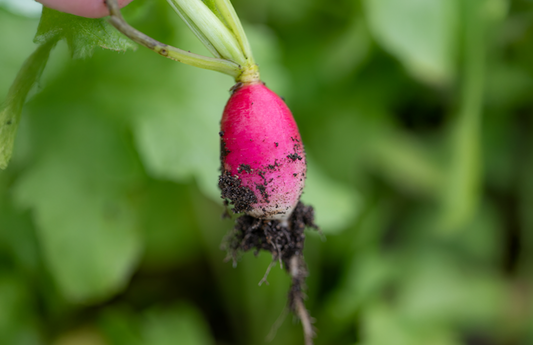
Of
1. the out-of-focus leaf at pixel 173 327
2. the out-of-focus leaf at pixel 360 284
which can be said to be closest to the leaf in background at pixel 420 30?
the out-of-focus leaf at pixel 360 284

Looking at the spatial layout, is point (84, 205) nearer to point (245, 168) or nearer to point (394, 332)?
point (245, 168)

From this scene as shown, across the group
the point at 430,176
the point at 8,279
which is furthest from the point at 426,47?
the point at 8,279

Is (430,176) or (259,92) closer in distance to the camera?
(259,92)

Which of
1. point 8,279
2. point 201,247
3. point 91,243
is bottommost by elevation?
point 8,279

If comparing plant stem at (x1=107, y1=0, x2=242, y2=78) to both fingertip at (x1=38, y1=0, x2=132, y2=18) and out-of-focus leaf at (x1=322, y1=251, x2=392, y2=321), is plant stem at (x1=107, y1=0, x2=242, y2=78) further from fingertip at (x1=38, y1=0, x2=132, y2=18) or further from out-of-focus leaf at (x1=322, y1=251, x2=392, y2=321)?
out-of-focus leaf at (x1=322, y1=251, x2=392, y2=321)

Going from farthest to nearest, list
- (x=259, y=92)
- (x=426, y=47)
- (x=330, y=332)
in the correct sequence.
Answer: (x=330, y=332), (x=426, y=47), (x=259, y=92)

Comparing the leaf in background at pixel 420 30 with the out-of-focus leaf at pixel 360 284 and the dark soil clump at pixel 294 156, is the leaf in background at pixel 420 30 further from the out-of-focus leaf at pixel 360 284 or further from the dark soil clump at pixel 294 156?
the dark soil clump at pixel 294 156

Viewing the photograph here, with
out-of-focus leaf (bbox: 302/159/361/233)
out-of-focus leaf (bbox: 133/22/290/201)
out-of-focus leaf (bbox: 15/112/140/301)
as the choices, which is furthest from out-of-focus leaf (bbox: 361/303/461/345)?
out-of-focus leaf (bbox: 15/112/140/301)

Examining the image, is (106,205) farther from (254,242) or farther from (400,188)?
(400,188)
